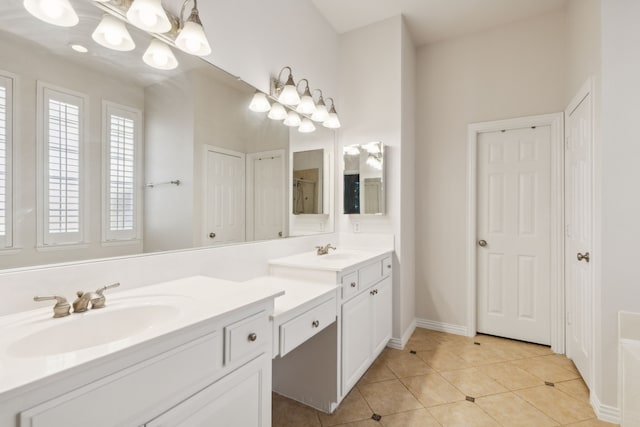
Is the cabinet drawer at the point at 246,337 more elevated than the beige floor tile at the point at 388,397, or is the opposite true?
the cabinet drawer at the point at 246,337

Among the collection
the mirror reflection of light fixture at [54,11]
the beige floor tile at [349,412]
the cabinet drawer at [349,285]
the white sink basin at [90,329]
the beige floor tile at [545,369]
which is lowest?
the beige floor tile at [545,369]

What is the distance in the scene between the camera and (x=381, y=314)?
2.35m

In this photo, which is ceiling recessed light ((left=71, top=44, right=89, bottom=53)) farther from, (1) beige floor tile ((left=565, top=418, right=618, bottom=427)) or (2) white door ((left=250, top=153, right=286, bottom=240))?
(1) beige floor tile ((left=565, top=418, right=618, bottom=427))

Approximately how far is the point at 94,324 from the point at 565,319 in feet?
10.5

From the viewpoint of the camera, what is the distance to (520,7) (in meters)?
2.56

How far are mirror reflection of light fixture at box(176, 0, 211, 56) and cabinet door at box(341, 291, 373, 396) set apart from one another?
154 centimetres

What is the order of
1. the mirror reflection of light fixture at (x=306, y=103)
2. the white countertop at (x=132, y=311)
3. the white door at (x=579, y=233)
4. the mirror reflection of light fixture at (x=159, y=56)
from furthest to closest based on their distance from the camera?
the mirror reflection of light fixture at (x=306, y=103) < the white door at (x=579, y=233) < the mirror reflection of light fixture at (x=159, y=56) < the white countertop at (x=132, y=311)

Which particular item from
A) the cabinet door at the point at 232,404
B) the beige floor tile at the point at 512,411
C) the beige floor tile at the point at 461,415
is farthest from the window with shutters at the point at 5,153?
the beige floor tile at the point at 512,411

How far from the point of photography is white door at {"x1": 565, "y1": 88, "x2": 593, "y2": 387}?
6.35 ft

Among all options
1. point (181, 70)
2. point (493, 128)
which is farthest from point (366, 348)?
point (493, 128)

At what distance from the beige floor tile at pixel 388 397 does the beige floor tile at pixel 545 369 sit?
3.41ft

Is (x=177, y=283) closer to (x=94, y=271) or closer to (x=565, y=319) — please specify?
(x=94, y=271)

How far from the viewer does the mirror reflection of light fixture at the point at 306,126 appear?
239 centimetres

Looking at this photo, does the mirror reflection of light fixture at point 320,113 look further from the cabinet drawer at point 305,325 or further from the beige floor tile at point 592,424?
the beige floor tile at point 592,424
